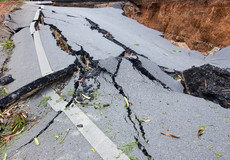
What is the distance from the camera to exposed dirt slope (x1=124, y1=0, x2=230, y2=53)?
4.32 metres

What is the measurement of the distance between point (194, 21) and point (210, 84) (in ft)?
11.9

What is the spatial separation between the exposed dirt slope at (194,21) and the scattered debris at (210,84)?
8.97 ft

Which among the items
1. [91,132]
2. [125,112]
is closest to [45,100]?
[91,132]

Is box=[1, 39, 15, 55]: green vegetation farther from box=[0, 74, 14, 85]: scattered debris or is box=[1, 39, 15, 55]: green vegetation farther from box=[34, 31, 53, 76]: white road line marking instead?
box=[0, 74, 14, 85]: scattered debris

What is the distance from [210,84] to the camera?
233 cm

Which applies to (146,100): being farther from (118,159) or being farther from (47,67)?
(47,67)

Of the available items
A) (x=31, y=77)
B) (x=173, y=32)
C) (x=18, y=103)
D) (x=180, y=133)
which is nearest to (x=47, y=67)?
(x=31, y=77)

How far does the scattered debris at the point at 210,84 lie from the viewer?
6.91 feet

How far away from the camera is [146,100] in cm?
200

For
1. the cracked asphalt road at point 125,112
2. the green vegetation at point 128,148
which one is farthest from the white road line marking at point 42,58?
the green vegetation at point 128,148

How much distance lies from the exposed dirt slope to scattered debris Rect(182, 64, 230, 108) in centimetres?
273

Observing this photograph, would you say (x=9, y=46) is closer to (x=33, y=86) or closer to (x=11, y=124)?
(x=33, y=86)

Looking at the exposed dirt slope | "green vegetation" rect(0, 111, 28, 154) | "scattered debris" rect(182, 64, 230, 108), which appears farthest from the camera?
the exposed dirt slope

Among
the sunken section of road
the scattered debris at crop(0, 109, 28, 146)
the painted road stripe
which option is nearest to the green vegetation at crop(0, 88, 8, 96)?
the scattered debris at crop(0, 109, 28, 146)
